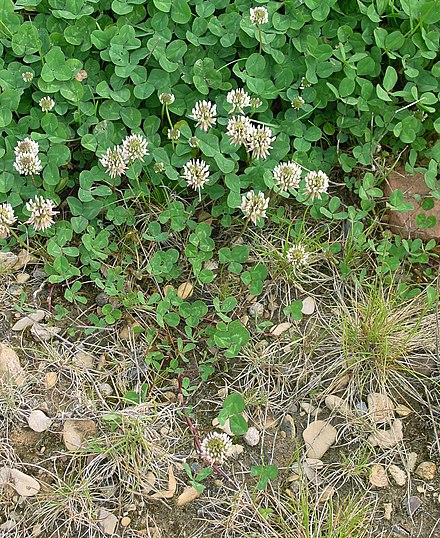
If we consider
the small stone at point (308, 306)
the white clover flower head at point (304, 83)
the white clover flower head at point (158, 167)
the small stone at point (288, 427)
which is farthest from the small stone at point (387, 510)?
the white clover flower head at point (304, 83)

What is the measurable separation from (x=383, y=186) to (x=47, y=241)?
141 cm

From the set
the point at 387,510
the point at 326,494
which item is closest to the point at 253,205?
the point at 326,494

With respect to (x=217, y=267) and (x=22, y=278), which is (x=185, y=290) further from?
(x=22, y=278)

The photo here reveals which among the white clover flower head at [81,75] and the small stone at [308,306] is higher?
the white clover flower head at [81,75]

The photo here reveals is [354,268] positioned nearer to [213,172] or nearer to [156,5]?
[213,172]

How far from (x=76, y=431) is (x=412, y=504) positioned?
1158 mm

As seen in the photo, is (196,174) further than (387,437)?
Yes

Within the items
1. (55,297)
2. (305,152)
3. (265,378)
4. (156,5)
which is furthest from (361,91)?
(55,297)

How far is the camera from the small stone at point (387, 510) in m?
2.32

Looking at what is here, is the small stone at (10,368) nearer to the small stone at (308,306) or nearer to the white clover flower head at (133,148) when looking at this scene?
the white clover flower head at (133,148)

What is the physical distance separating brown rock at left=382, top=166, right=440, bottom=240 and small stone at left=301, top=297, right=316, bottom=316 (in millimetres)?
485

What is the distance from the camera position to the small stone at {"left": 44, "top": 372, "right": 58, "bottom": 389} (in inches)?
99.6

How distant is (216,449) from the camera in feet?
7.69

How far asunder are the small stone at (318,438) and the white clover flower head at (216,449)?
0.93 feet
